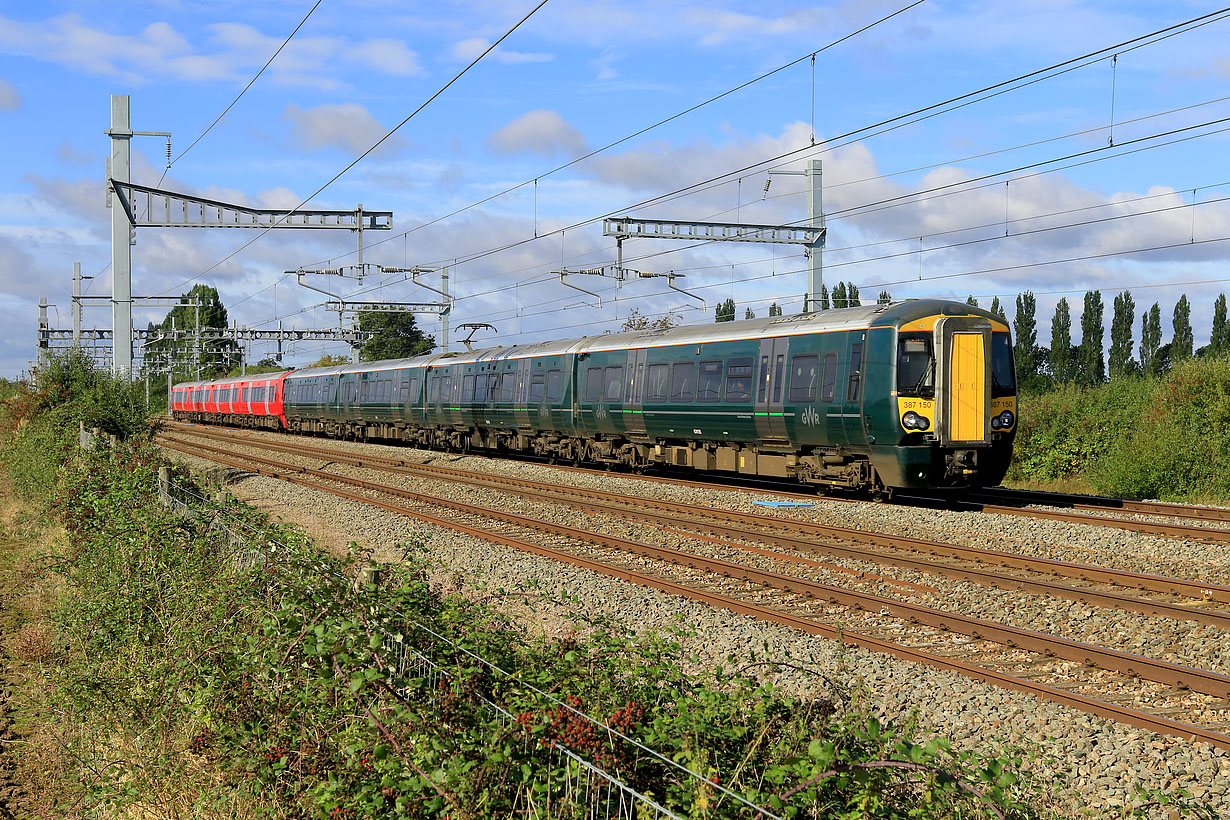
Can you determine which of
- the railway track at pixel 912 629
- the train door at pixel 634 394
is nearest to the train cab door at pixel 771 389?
the railway track at pixel 912 629

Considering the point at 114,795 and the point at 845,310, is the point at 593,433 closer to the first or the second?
the point at 845,310

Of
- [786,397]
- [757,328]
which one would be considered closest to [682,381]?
[757,328]

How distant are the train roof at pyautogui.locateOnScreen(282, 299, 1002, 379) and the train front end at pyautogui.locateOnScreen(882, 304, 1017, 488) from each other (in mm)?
160

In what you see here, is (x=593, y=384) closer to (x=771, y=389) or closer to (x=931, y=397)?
(x=771, y=389)

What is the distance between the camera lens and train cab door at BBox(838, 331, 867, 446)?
16.7 m

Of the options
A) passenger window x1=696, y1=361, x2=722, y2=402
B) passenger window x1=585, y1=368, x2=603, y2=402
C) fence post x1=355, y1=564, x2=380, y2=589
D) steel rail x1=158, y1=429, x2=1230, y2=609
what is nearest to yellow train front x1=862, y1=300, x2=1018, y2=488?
steel rail x1=158, y1=429, x2=1230, y2=609

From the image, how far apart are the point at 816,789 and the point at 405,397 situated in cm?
3348

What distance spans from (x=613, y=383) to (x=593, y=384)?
959 mm

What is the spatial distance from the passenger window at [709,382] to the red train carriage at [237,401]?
35189 millimetres

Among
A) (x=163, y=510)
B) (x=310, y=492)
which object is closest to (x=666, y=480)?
(x=310, y=492)

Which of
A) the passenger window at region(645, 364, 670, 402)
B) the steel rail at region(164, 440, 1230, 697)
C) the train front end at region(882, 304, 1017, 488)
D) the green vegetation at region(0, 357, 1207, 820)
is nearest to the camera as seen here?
the green vegetation at region(0, 357, 1207, 820)

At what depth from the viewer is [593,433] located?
25.1 m

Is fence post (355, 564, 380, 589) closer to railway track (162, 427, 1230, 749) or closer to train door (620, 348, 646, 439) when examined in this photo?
railway track (162, 427, 1230, 749)

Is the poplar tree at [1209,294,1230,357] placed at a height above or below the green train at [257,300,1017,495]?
above
